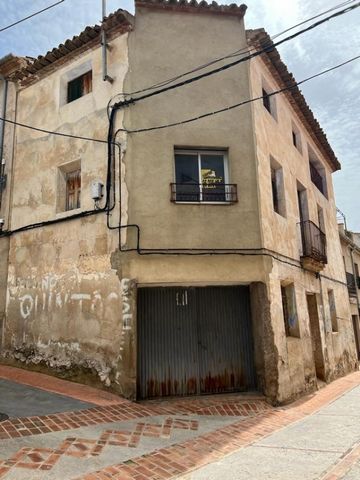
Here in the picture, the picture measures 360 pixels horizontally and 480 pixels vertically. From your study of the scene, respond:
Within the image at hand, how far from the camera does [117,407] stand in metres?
6.78

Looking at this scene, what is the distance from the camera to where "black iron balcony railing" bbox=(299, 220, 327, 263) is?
36.3 ft

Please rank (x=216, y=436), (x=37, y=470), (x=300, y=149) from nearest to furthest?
(x=37, y=470) → (x=216, y=436) → (x=300, y=149)

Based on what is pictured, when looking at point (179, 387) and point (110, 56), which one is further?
point (110, 56)

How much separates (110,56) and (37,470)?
8654 mm

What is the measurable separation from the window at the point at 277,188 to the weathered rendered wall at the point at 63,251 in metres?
4.60

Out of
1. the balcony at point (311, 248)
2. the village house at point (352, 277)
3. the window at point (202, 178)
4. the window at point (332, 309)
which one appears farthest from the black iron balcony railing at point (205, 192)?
the village house at point (352, 277)

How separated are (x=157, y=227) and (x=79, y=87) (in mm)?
4775

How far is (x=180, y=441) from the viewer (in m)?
5.53

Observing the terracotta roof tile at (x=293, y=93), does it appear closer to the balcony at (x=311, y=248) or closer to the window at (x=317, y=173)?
the window at (x=317, y=173)

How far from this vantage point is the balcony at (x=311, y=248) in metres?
10.9

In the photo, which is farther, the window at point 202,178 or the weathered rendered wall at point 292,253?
the weathered rendered wall at point 292,253

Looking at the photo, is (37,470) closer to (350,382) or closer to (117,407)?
(117,407)

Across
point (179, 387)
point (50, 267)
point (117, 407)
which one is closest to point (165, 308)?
point (179, 387)

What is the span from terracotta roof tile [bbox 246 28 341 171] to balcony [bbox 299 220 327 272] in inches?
157
